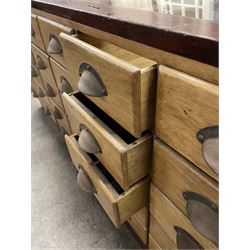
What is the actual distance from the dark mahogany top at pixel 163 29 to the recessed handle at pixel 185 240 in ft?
1.00

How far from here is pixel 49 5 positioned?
1.98 ft

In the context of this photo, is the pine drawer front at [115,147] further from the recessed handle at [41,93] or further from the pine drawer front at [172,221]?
the recessed handle at [41,93]

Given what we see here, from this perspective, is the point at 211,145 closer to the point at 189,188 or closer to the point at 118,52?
the point at 189,188

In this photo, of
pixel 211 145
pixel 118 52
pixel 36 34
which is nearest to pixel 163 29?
pixel 211 145

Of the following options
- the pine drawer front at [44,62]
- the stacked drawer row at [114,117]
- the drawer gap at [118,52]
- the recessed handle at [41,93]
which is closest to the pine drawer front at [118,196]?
the stacked drawer row at [114,117]

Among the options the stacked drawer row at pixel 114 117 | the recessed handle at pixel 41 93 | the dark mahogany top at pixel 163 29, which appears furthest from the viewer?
the recessed handle at pixel 41 93

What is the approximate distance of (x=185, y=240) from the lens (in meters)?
0.43

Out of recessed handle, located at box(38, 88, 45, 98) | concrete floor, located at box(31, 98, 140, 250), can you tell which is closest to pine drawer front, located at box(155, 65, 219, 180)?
concrete floor, located at box(31, 98, 140, 250)

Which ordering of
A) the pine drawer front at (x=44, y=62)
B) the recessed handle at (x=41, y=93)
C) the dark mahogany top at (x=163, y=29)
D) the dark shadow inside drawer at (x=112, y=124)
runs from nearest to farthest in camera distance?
the dark mahogany top at (x=163, y=29) < the dark shadow inside drawer at (x=112, y=124) < the pine drawer front at (x=44, y=62) < the recessed handle at (x=41, y=93)

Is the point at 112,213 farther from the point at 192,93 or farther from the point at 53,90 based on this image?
the point at 53,90

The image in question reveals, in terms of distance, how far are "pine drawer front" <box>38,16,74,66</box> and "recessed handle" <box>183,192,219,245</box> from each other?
426mm

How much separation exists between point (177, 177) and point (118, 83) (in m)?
0.17

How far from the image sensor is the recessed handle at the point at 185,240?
0.41 metres

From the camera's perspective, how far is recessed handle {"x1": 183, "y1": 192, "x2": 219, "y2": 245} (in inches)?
12.9
